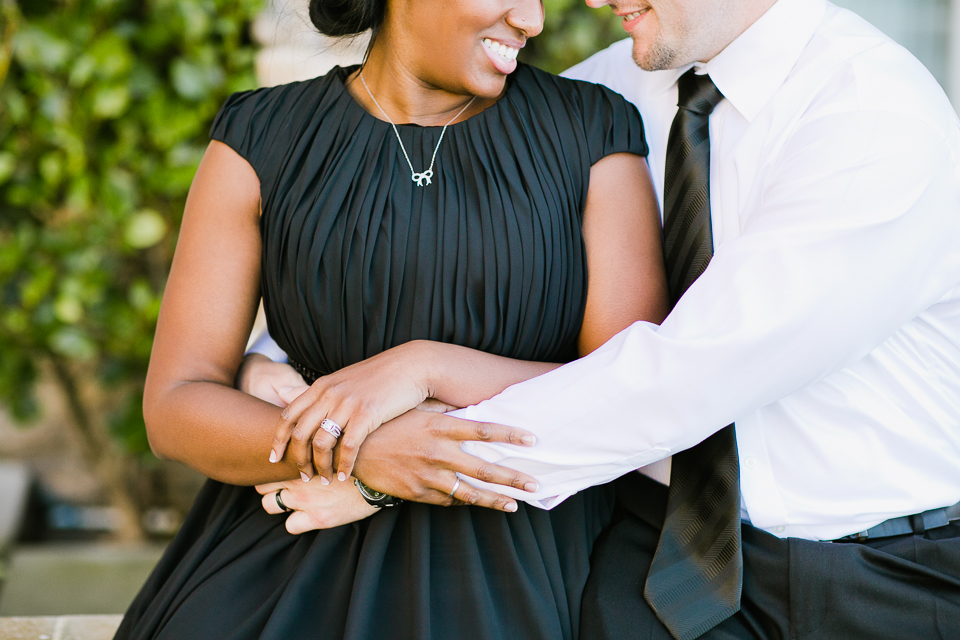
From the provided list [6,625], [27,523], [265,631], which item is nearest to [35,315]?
[27,523]

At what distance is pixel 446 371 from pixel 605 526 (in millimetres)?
457

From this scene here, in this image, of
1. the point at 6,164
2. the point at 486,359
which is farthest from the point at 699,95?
the point at 6,164

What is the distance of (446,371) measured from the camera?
144 centimetres

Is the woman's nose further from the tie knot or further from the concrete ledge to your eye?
the concrete ledge

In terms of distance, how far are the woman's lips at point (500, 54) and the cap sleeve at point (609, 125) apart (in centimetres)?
16

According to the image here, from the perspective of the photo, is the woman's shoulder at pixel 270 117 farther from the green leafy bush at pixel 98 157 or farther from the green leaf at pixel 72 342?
the green leaf at pixel 72 342

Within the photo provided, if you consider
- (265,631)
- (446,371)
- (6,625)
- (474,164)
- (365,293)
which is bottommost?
(6,625)

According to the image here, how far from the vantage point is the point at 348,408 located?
54.2 inches

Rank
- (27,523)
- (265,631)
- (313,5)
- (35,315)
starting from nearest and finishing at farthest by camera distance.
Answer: (265,631), (313,5), (35,315), (27,523)

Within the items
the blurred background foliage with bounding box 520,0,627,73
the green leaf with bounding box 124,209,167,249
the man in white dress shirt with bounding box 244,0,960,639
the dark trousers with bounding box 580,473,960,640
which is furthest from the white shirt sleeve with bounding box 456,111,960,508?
the green leaf with bounding box 124,209,167,249

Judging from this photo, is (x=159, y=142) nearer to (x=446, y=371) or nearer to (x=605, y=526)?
(x=446, y=371)

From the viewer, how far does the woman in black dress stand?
4.66 feet

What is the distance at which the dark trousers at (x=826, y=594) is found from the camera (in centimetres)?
135

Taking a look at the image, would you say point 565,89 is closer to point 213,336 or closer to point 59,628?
point 213,336
